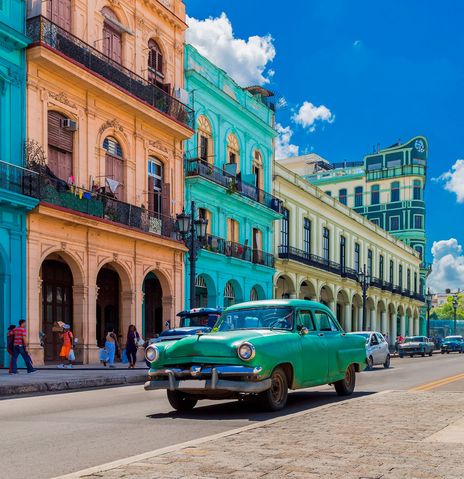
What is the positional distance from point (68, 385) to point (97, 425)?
7.68 metres

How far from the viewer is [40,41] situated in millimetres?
22766

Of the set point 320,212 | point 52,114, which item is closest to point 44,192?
point 52,114

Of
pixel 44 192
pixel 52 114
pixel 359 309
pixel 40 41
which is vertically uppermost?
pixel 40 41

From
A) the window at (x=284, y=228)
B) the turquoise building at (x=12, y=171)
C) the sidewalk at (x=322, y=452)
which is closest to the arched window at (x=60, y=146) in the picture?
the turquoise building at (x=12, y=171)

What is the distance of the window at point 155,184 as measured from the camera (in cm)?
3031

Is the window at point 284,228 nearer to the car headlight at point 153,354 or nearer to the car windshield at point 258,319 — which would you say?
the car windshield at point 258,319

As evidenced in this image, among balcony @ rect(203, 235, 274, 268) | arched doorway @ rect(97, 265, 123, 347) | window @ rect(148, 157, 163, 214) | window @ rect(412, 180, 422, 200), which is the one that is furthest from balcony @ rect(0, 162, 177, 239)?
window @ rect(412, 180, 422, 200)

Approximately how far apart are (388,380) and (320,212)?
3223 centimetres

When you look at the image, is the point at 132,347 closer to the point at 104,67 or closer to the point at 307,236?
the point at 104,67

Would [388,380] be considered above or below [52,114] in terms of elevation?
below

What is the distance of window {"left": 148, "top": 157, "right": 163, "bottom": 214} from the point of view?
99.5ft

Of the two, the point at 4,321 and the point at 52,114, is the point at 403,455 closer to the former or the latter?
the point at 4,321

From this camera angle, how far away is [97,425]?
9328 millimetres

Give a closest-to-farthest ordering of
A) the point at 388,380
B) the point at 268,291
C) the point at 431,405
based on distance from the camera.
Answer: the point at 431,405 → the point at 388,380 → the point at 268,291
